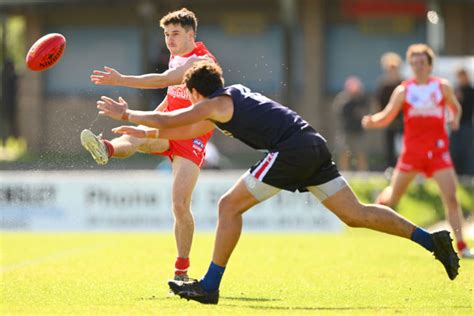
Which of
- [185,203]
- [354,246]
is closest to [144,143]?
[185,203]

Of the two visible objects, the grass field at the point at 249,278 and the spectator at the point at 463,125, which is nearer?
the grass field at the point at 249,278

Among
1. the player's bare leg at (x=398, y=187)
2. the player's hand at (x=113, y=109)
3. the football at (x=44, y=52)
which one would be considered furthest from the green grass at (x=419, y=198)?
the player's hand at (x=113, y=109)

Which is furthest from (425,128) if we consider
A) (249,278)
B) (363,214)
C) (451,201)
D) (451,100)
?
(363,214)

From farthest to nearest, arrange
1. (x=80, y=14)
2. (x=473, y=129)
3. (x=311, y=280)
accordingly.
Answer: (x=80, y=14), (x=473, y=129), (x=311, y=280)

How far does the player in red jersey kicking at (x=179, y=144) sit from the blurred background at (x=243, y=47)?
1623 cm

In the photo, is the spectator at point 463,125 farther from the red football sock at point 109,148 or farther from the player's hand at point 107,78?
the player's hand at point 107,78

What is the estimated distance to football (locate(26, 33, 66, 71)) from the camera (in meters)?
10.7

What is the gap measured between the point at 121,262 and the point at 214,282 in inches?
167

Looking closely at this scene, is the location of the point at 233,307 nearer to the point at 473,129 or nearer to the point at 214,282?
the point at 214,282

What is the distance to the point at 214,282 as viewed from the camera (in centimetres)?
941

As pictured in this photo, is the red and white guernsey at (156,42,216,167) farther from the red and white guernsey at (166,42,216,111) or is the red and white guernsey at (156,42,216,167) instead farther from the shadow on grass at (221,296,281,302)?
the shadow on grass at (221,296,281,302)

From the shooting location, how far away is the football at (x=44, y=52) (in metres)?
10.7

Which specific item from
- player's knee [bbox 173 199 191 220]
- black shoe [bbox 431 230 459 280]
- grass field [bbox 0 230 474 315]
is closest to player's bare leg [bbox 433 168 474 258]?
grass field [bbox 0 230 474 315]

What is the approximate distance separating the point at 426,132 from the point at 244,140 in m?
4.73
